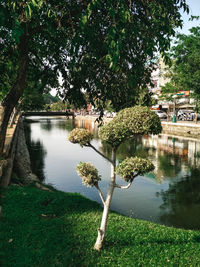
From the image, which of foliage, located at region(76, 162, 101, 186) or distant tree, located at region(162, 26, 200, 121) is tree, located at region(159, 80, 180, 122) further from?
foliage, located at region(76, 162, 101, 186)

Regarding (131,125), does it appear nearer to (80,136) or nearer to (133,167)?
(133,167)

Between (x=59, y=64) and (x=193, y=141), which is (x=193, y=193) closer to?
(x=59, y=64)

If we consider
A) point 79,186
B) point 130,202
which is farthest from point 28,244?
point 79,186

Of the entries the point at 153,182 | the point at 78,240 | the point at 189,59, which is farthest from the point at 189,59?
the point at 78,240

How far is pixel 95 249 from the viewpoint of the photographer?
19.3 feet

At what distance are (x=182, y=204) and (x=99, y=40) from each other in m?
9.17

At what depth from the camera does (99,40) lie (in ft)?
22.5

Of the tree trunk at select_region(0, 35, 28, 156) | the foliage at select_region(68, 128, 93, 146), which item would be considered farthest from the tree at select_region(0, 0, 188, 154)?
the foliage at select_region(68, 128, 93, 146)

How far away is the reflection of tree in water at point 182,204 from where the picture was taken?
10367 mm

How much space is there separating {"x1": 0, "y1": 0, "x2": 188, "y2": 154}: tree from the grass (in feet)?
11.1

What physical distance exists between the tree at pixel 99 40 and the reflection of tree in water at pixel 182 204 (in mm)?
5930

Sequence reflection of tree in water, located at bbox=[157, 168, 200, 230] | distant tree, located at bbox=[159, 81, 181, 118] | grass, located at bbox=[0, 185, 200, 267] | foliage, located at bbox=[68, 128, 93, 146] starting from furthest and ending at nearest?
distant tree, located at bbox=[159, 81, 181, 118]
reflection of tree in water, located at bbox=[157, 168, 200, 230]
foliage, located at bbox=[68, 128, 93, 146]
grass, located at bbox=[0, 185, 200, 267]

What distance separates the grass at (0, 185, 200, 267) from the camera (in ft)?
18.2

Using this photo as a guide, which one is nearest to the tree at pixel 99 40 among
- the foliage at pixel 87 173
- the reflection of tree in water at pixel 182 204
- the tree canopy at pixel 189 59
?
the foliage at pixel 87 173
